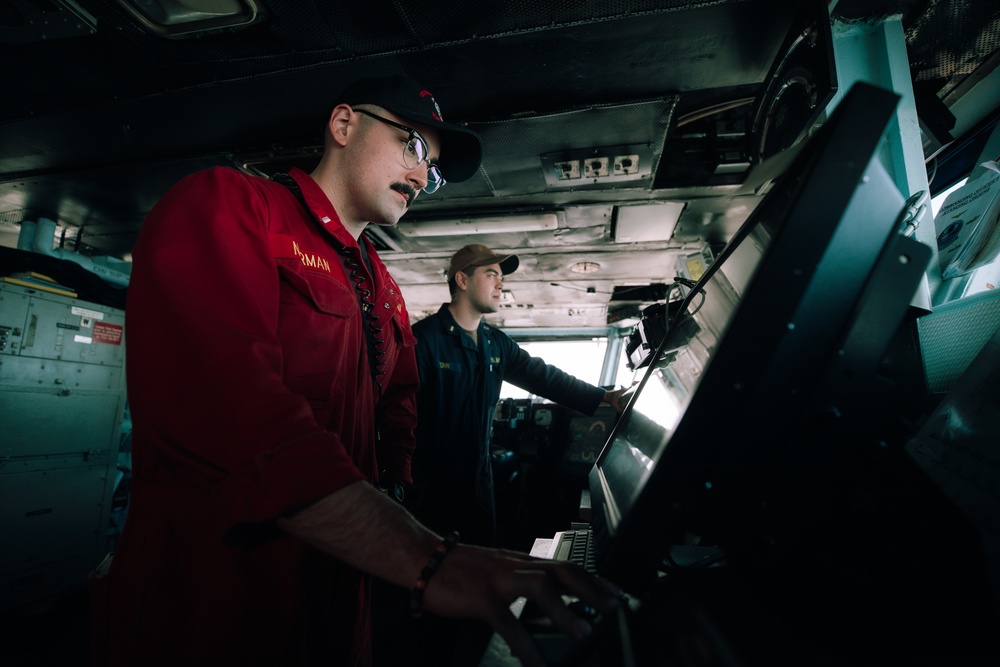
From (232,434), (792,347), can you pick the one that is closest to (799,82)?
(792,347)

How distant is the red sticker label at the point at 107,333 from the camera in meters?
3.41

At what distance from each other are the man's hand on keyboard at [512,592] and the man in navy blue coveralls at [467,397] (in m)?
1.54

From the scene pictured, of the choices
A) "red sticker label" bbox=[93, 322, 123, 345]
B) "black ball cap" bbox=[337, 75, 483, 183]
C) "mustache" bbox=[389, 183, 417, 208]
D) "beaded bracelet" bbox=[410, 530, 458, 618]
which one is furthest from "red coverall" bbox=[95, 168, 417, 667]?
"red sticker label" bbox=[93, 322, 123, 345]

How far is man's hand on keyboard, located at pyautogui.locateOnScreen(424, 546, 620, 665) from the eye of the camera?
395 mm

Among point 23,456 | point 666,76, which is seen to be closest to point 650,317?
point 666,76

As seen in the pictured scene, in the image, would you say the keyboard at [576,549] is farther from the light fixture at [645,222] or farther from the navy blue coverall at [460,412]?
the light fixture at [645,222]

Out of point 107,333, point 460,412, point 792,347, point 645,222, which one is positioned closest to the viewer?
point 792,347

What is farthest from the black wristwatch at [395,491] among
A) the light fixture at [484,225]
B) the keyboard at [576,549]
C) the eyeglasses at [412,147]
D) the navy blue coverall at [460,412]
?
the light fixture at [484,225]

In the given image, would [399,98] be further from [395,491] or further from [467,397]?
[467,397]

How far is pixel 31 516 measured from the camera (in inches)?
113

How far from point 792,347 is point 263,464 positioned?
61 centimetres

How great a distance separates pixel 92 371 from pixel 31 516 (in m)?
1.15

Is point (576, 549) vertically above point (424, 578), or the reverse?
point (424, 578)

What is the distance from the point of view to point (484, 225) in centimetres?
379
